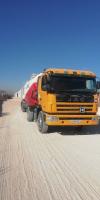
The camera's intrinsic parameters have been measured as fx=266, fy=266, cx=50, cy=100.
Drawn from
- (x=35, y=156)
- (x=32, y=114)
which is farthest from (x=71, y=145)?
(x=32, y=114)

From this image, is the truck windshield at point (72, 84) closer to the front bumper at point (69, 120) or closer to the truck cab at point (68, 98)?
the truck cab at point (68, 98)

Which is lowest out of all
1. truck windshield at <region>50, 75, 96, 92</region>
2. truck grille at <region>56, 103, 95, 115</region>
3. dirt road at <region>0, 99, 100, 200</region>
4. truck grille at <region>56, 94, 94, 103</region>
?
dirt road at <region>0, 99, 100, 200</region>

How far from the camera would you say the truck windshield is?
35.9ft

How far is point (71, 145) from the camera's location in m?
8.91

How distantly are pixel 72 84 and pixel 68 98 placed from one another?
81cm

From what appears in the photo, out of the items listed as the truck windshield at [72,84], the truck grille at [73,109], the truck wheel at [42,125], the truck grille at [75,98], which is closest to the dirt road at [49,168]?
the truck grille at [73,109]

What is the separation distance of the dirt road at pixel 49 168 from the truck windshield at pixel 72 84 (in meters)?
2.17

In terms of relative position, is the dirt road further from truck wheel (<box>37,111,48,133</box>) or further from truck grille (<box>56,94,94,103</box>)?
truck grille (<box>56,94,94,103</box>)

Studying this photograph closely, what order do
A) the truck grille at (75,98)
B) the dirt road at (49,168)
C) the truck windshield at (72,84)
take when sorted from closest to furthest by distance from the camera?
the dirt road at (49,168) < the truck grille at (75,98) < the truck windshield at (72,84)

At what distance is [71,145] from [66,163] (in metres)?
2.18

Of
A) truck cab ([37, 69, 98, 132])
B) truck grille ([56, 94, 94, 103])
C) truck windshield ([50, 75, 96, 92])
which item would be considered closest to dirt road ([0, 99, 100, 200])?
truck cab ([37, 69, 98, 132])

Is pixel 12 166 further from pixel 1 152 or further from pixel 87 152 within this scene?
pixel 87 152

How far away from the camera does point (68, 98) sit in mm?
10672

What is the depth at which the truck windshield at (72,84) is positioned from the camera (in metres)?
11.0
